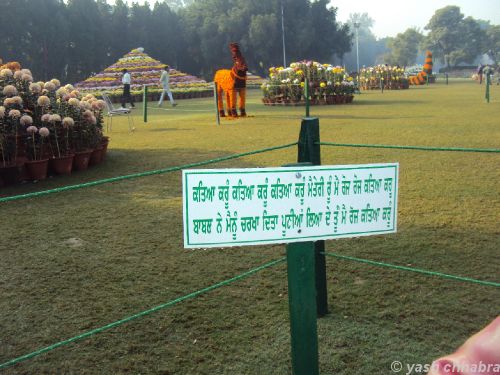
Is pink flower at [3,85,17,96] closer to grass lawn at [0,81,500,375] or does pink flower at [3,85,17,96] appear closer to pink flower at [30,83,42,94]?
pink flower at [30,83,42,94]

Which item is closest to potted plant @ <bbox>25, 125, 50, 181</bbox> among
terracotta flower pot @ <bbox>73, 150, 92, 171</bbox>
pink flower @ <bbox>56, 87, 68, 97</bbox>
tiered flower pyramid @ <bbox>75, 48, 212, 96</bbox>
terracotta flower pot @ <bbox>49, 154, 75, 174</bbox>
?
terracotta flower pot @ <bbox>49, 154, 75, 174</bbox>

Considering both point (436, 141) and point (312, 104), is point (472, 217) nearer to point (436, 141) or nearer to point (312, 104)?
point (436, 141)

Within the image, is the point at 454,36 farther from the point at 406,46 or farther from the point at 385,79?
the point at 385,79

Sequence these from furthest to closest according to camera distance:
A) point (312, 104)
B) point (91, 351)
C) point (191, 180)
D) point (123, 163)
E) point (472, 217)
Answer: point (312, 104)
point (123, 163)
point (472, 217)
point (91, 351)
point (191, 180)

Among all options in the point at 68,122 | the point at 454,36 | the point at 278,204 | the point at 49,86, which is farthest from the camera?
the point at 454,36

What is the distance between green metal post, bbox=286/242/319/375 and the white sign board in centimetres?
13

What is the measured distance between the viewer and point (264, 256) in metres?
4.22

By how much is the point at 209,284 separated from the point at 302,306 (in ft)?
4.89

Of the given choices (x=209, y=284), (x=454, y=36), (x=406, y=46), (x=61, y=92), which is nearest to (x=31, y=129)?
(x=61, y=92)

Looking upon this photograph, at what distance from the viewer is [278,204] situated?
211cm

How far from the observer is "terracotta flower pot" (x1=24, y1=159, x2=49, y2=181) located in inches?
276

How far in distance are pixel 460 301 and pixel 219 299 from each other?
59.8 inches

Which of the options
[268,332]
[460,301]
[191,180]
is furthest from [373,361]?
[191,180]

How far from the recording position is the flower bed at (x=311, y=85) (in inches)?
750
